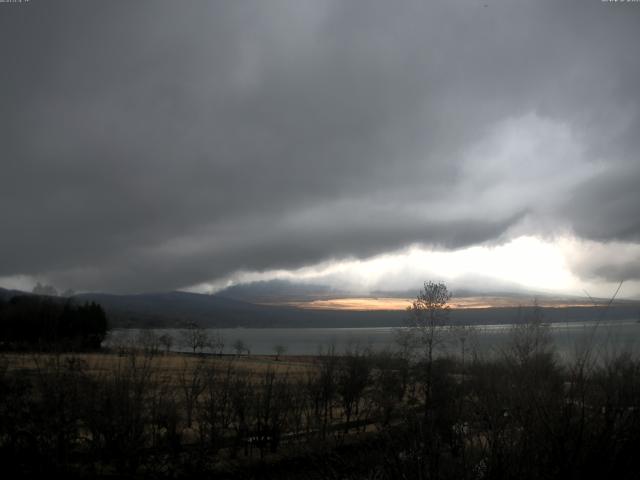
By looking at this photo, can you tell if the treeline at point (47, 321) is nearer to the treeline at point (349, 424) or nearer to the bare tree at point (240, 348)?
the bare tree at point (240, 348)

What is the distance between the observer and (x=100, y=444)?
21.1 m

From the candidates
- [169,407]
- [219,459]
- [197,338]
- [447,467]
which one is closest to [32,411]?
[169,407]

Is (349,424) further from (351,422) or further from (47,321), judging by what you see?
(47,321)

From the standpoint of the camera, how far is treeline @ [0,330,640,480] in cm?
546

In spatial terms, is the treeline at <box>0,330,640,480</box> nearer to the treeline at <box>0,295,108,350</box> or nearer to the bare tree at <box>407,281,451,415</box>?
the bare tree at <box>407,281,451,415</box>

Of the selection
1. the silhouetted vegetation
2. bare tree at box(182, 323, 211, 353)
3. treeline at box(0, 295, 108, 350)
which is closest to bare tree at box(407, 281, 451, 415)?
the silhouetted vegetation

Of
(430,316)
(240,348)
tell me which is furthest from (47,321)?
(240,348)

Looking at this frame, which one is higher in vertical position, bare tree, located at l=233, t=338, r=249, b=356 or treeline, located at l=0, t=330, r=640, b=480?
treeline, located at l=0, t=330, r=640, b=480

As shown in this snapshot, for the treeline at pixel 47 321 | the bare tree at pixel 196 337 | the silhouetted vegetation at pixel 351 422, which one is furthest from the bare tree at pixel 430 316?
the bare tree at pixel 196 337

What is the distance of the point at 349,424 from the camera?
118 ft

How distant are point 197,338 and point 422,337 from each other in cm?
11339

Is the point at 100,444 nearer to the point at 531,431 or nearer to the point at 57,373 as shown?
the point at 57,373

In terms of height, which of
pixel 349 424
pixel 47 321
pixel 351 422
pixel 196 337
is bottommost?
pixel 196 337

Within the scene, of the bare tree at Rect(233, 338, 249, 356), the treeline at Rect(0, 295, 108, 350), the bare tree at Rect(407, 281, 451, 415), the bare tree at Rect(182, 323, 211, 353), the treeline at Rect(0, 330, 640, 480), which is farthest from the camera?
the bare tree at Rect(233, 338, 249, 356)
